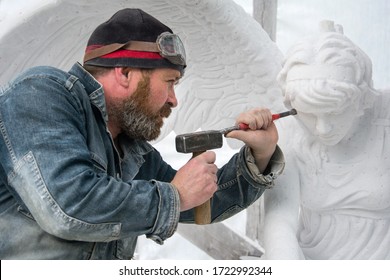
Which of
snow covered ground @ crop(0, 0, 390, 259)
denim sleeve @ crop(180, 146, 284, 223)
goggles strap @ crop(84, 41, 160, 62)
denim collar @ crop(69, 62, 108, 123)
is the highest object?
goggles strap @ crop(84, 41, 160, 62)

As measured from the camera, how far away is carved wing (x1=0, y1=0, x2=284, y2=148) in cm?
174

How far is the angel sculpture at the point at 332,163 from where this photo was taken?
138 centimetres

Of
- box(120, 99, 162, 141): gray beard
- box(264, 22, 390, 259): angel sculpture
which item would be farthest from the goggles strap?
box(264, 22, 390, 259): angel sculpture

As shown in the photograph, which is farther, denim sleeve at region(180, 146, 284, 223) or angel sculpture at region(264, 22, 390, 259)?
denim sleeve at region(180, 146, 284, 223)

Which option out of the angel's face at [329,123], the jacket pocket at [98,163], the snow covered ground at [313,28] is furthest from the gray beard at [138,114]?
the snow covered ground at [313,28]

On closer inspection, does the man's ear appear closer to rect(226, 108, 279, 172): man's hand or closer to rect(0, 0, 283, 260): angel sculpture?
rect(226, 108, 279, 172): man's hand

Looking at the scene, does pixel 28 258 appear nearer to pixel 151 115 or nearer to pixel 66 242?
pixel 66 242

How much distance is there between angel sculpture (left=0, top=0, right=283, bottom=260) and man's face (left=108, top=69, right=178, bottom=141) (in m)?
0.41

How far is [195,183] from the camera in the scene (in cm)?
129

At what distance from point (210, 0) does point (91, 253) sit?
82cm

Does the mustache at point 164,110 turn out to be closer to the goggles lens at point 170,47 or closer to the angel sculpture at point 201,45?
the goggles lens at point 170,47

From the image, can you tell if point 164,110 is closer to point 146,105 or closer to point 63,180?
point 146,105

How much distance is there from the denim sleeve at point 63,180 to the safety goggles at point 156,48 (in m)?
0.15

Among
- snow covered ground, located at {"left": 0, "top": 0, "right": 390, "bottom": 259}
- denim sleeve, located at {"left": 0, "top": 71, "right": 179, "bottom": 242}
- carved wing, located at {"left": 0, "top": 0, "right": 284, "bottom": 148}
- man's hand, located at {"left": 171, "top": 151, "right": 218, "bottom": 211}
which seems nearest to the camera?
denim sleeve, located at {"left": 0, "top": 71, "right": 179, "bottom": 242}
